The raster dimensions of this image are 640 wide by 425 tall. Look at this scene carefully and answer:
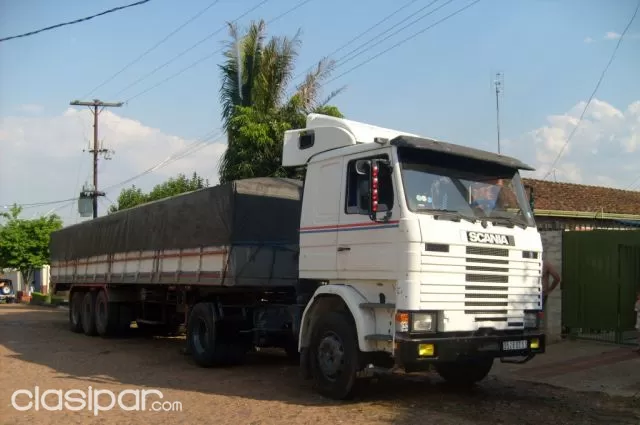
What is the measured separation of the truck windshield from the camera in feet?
23.8

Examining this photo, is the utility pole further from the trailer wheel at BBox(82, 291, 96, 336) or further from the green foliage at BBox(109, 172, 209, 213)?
the trailer wheel at BBox(82, 291, 96, 336)

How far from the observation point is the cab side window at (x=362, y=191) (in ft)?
23.7

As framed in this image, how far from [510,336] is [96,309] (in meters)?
11.9

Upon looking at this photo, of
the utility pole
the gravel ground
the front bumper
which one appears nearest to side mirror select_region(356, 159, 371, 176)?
the front bumper

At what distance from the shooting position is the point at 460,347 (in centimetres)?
699

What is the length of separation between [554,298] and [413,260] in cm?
631

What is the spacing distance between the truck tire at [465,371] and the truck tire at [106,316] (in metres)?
9.39

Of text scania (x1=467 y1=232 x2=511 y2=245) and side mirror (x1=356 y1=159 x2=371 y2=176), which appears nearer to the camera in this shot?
text scania (x1=467 y1=232 x2=511 y2=245)

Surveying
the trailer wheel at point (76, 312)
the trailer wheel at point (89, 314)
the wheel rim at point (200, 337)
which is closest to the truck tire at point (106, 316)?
Result: the trailer wheel at point (89, 314)

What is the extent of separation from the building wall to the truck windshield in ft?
15.0

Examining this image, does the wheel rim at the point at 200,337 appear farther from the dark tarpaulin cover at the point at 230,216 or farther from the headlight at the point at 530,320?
the headlight at the point at 530,320

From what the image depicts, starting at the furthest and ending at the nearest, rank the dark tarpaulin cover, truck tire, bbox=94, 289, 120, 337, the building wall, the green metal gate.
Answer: truck tire, bbox=94, 289, 120, 337 < the building wall < the green metal gate < the dark tarpaulin cover

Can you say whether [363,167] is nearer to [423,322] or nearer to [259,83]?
[423,322]

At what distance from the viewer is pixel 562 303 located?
39.5 feet
